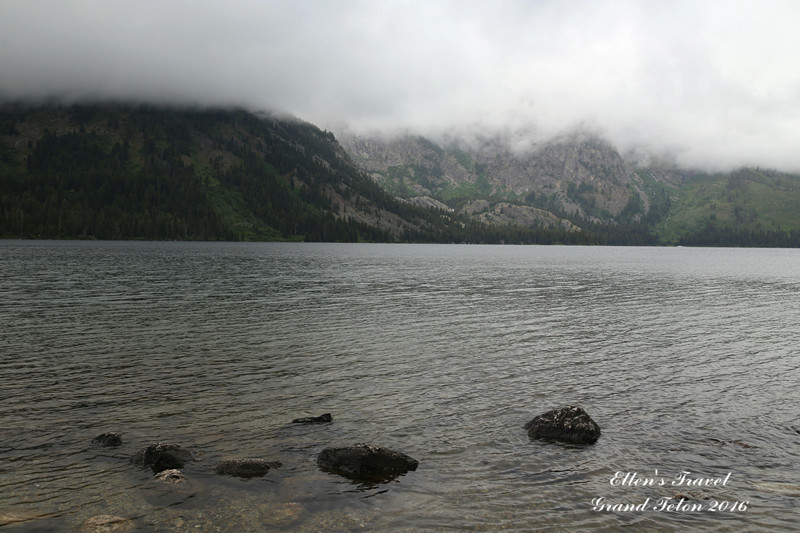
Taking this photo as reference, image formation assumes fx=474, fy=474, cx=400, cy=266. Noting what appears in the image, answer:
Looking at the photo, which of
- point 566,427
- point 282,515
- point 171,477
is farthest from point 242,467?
point 566,427

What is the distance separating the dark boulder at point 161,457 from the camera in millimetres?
15984

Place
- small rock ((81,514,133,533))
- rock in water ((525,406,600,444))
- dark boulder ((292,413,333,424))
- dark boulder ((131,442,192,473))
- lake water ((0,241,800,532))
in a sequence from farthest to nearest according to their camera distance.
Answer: dark boulder ((292,413,333,424))
rock in water ((525,406,600,444))
dark boulder ((131,442,192,473))
lake water ((0,241,800,532))
small rock ((81,514,133,533))

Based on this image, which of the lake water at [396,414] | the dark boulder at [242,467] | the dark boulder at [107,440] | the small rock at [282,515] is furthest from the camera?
the dark boulder at [107,440]

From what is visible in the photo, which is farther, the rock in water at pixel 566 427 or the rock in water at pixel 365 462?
the rock in water at pixel 566 427

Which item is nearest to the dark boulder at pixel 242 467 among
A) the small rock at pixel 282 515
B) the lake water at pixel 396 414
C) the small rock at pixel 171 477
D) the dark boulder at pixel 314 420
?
the lake water at pixel 396 414

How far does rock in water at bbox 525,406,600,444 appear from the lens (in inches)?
761

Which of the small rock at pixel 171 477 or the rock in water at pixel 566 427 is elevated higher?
the rock in water at pixel 566 427

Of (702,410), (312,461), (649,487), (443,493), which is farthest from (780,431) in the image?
(312,461)

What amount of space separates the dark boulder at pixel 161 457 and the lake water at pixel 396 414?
384 mm

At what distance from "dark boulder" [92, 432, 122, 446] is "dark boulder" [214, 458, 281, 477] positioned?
15.3 feet

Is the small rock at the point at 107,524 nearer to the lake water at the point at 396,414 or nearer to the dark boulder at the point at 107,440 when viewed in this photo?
the lake water at the point at 396,414

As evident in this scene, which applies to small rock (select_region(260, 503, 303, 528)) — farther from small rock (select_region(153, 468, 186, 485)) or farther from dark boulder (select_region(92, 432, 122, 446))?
dark boulder (select_region(92, 432, 122, 446))

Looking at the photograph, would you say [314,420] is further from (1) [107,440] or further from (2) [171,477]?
(1) [107,440]

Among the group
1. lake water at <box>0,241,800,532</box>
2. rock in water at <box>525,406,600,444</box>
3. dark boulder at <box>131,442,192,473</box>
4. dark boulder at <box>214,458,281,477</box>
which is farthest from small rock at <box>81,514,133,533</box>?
rock in water at <box>525,406,600,444</box>
